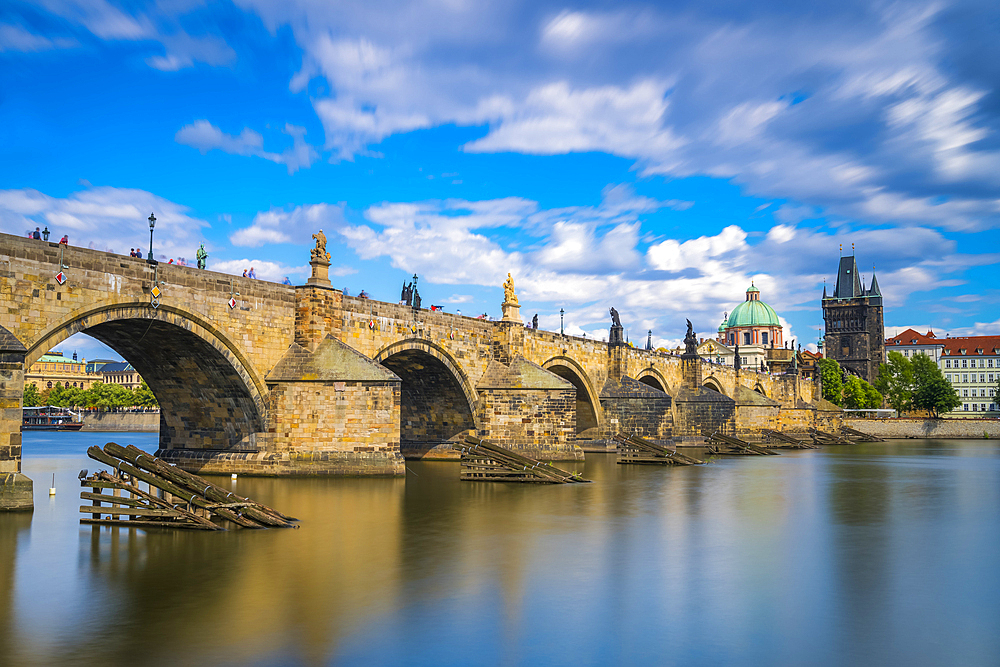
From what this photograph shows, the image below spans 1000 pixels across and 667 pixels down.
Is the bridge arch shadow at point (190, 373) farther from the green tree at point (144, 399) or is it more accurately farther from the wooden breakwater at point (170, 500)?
the green tree at point (144, 399)

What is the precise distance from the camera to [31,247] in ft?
53.4

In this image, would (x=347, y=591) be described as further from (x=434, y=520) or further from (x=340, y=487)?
(x=340, y=487)

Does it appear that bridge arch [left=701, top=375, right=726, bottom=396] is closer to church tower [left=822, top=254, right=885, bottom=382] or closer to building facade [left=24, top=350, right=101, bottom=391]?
church tower [left=822, top=254, right=885, bottom=382]

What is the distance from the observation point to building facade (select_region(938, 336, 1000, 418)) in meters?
106

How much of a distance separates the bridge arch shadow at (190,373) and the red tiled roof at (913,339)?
398 feet

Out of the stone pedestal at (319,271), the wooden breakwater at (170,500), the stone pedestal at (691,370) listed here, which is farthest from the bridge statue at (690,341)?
the wooden breakwater at (170,500)

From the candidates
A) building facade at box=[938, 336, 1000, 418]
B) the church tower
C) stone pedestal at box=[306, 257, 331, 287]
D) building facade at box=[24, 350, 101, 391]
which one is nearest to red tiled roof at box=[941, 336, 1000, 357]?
building facade at box=[938, 336, 1000, 418]

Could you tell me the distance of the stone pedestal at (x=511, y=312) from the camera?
33.1 m

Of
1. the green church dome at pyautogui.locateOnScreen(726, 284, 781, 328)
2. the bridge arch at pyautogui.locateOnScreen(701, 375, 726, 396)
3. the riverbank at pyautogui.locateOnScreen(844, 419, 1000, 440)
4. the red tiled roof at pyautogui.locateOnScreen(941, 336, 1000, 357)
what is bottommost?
the riverbank at pyautogui.locateOnScreen(844, 419, 1000, 440)

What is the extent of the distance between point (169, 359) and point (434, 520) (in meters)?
10.7

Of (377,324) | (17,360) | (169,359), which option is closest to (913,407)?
(377,324)

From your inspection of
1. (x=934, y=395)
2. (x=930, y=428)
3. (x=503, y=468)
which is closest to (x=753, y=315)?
(x=934, y=395)

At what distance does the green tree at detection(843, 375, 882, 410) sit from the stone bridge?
6674cm

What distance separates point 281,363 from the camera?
882 inches
